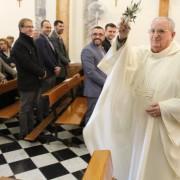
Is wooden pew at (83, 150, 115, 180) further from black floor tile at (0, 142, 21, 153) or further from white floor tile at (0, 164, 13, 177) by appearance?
black floor tile at (0, 142, 21, 153)

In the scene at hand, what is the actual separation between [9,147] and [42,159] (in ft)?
1.78

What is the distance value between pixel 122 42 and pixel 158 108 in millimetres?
539

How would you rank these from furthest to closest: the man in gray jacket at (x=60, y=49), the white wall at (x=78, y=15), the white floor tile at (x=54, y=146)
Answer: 1. the white wall at (x=78, y=15)
2. the man in gray jacket at (x=60, y=49)
3. the white floor tile at (x=54, y=146)

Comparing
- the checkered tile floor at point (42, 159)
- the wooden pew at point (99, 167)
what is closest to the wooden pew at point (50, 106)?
the checkered tile floor at point (42, 159)

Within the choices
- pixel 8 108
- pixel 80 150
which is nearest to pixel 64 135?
pixel 80 150

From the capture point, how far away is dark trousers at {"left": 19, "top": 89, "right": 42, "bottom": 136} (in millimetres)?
3760

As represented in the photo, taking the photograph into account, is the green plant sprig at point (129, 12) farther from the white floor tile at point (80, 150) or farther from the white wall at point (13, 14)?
the white wall at point (13, 14)

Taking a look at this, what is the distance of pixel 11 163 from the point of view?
3.21 metres

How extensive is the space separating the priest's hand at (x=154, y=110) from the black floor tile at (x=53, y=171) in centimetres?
127

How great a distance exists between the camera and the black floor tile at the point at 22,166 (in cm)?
306

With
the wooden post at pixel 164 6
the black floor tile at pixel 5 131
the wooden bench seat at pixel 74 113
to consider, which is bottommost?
the black floor tile at pixel 5 131

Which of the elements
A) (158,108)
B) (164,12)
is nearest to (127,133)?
(158,108)

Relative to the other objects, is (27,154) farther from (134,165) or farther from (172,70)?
(172,70)

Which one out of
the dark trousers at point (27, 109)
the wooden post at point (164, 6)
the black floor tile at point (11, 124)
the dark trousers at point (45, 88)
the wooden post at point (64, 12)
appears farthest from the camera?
the wooden post at point (64, 12)
